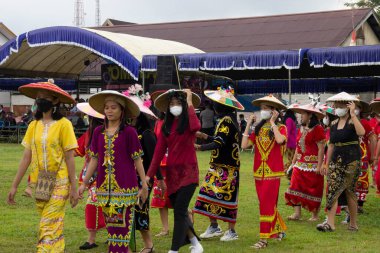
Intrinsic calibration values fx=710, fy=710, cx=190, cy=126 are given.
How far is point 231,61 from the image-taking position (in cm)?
2216

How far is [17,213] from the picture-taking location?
10.2 meters

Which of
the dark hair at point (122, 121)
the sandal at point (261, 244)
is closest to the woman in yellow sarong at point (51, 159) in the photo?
the dark hair at point (122, 121)

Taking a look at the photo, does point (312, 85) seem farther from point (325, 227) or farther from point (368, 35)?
point (325, 227)

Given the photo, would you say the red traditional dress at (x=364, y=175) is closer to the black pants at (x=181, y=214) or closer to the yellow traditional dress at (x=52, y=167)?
the black pants at (x=181, y=214)

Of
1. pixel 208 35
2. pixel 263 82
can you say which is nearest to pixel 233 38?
pixel 208 35

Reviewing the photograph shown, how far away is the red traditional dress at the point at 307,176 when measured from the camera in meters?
9.80

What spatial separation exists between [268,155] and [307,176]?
1.81 metres

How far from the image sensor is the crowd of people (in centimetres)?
632

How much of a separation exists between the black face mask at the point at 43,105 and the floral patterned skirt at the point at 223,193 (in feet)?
8.59

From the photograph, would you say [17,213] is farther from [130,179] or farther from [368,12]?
[368,12]

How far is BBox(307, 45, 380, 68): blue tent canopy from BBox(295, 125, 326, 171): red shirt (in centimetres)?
1086

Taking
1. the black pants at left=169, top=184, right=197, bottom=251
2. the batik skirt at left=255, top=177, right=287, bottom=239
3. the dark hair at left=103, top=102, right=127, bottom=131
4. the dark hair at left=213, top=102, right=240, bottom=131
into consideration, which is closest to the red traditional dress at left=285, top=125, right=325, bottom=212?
the batik skirt at left=255, top=177, right=287, bottom=239

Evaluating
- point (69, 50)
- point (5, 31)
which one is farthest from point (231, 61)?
point (5, 31)

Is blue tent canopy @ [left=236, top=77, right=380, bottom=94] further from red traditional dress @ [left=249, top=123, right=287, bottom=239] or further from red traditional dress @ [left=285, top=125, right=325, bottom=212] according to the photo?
red traditional dress @ [left=249, top=123, right=287, bottom=239]
